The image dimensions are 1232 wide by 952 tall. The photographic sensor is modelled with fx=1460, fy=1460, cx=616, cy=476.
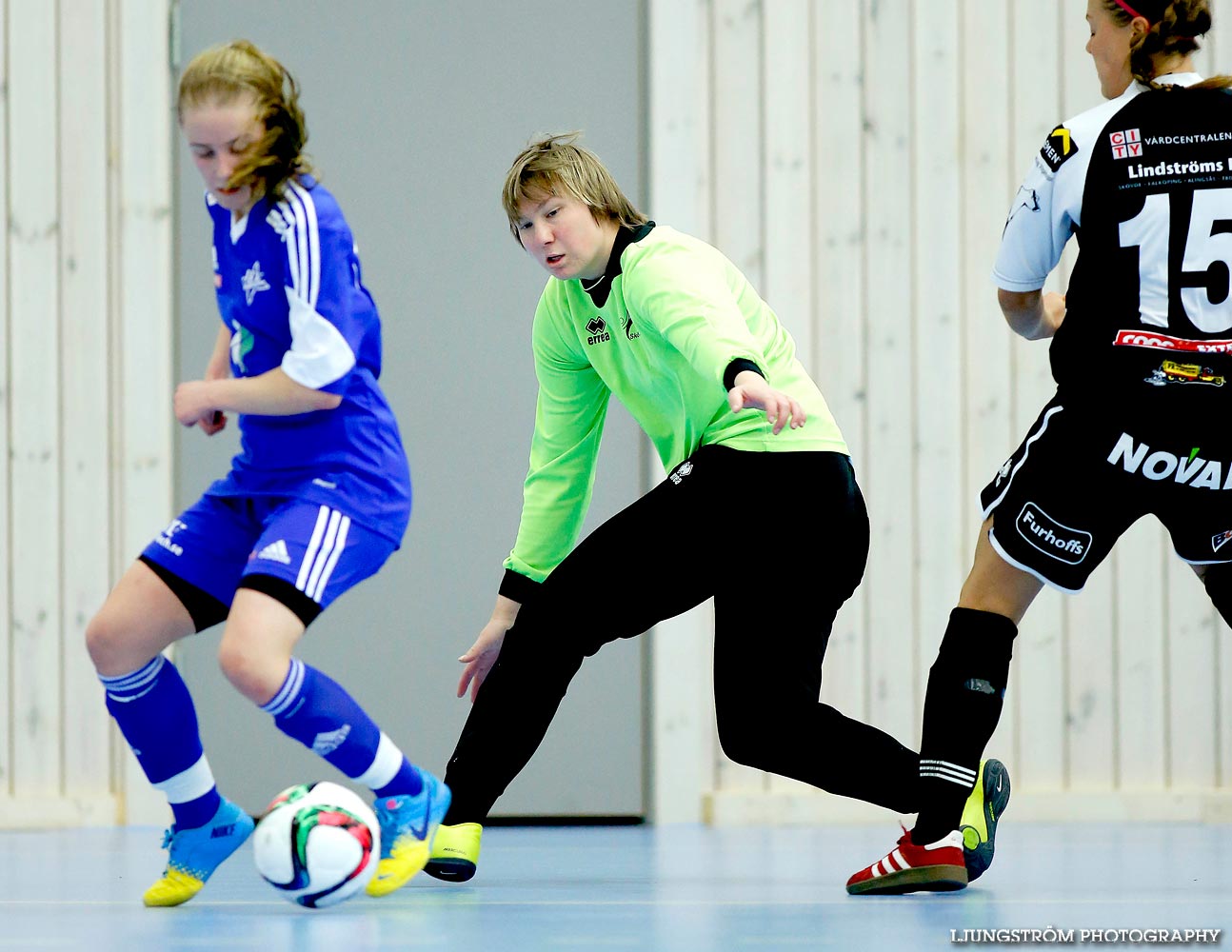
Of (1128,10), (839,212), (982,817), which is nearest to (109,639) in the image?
(982,817)

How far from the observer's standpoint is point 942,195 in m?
4.67

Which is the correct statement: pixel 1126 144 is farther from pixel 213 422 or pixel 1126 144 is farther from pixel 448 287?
pixel 448 287

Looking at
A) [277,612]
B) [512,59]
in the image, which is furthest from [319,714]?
[512,59]

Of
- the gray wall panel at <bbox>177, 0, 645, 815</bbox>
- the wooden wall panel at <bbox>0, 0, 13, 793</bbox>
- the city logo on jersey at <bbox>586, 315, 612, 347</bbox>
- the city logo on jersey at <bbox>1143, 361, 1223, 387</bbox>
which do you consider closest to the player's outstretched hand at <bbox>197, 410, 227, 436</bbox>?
the city logo on jersey at <bbox>586, 315, 612, 347</bbox>

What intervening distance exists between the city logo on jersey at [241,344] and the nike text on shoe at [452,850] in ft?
3.08

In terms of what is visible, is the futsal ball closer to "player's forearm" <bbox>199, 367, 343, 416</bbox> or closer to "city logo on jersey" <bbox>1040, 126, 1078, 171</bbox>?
"player's forearm" <bbox>199, 367, 343, 416</bbox>

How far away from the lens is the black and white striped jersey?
96.6 inches

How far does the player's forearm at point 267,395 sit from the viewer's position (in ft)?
8.11

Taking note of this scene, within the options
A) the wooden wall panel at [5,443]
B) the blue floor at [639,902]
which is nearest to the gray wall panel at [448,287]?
the wooden wall panel at [5,443]

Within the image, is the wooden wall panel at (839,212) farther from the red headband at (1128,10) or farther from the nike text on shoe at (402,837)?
the nike text on shoe at (402,837)

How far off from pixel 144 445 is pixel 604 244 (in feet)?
7.41

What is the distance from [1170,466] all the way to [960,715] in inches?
22.2

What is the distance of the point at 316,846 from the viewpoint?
2232 millimetres

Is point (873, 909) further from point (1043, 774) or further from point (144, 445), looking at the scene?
point (144, 445)
